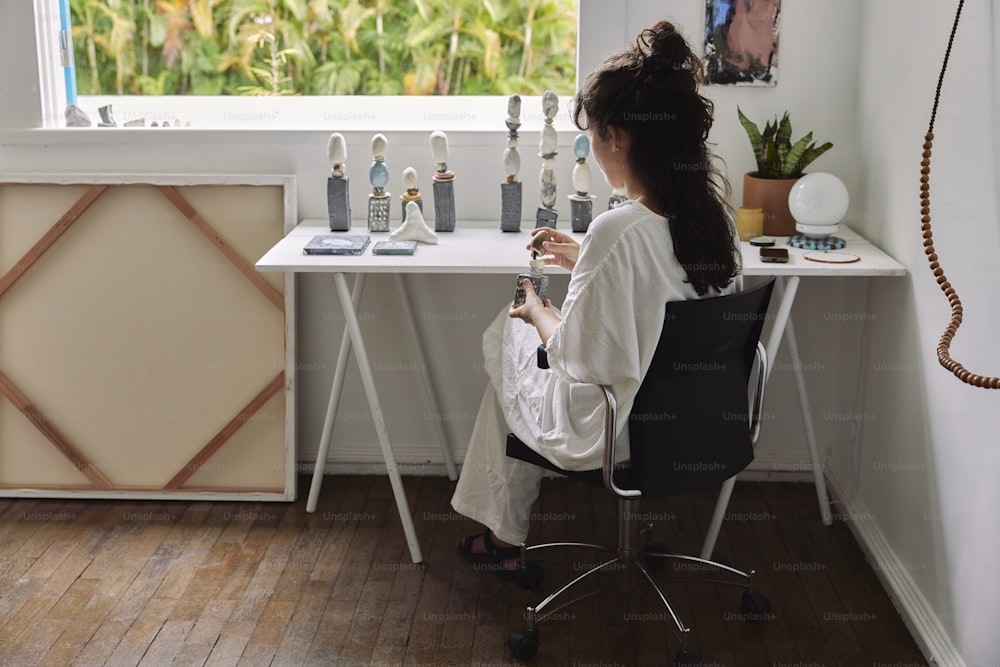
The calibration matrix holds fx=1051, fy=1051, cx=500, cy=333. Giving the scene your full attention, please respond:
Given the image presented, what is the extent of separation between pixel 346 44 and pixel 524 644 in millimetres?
2465

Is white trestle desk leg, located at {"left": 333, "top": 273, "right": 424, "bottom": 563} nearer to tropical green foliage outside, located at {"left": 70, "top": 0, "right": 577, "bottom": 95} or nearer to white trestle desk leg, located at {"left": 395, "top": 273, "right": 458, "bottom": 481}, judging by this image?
white trestle desk leg, located at {"left": 395, "top": 273, "right": 458, "bottom": 481}

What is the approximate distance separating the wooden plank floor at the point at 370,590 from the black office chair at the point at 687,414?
177 millimetres

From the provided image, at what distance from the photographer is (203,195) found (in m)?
3.10

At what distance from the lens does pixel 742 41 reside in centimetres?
299

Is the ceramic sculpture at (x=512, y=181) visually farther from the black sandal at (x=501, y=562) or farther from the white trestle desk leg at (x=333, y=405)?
the black sandal at (x=501, y=562)

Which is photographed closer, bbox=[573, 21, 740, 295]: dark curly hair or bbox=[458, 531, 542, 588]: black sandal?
bbox=[573, 21, 740, 295]: dark curly hair

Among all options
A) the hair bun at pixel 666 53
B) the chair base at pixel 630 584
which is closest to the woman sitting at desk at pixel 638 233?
the hair bun at pixel 666 53

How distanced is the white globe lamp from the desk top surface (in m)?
0.05

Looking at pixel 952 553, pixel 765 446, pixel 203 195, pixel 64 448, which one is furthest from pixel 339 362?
pixel 952 553

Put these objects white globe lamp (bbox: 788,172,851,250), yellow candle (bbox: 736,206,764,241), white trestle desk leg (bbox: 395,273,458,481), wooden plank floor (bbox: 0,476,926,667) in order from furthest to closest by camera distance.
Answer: white trestle desk leg (bbox: 395,273,458,481)
yellow candle (bbox: 736,206,764,241)
white globe lamp (bbox: 788,172,851,250)
wooden plank floor (bbox: 0,476,926,667)

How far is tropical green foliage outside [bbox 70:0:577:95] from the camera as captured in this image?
3809mm

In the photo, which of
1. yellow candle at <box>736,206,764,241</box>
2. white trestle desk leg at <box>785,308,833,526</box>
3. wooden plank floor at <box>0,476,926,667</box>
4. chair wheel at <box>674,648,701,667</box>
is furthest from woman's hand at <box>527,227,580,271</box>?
chair wheel at <box>674,648,701,667</box>

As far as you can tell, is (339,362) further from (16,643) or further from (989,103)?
(989,103)

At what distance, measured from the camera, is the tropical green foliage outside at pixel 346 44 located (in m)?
3.81
